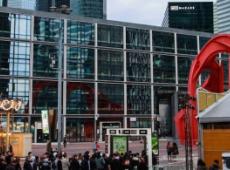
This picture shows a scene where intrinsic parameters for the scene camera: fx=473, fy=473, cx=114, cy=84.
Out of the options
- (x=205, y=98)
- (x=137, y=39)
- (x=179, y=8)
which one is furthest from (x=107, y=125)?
(x=179, y=8)

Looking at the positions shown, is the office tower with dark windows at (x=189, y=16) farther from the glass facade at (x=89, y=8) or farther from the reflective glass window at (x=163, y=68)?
the reflective glass window at (x=163, y=68)

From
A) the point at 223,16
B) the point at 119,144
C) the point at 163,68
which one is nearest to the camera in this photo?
the point at 119,144

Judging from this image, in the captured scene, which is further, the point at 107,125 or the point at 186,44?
the point at 186,44

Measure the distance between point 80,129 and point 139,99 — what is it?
13.2 metres

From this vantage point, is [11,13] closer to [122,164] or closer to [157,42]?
[157,42]

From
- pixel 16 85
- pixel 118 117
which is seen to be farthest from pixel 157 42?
pixel 16 85

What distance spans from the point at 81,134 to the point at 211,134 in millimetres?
56838

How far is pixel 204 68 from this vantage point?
34906 mm

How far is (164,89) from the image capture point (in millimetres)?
90250

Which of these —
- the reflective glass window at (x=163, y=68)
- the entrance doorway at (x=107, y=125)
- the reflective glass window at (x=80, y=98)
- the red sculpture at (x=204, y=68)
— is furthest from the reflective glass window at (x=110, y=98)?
the red sculpture at (x=204, y=68)

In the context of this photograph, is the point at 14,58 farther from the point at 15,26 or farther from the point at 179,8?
the point at 179,8

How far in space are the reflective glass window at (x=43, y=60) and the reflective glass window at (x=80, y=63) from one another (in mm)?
2846

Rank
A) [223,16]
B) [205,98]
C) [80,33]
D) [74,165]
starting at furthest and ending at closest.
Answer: [223,16] < [80,33] < [205,98] < [74,165]

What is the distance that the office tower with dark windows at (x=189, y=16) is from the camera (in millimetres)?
158375
